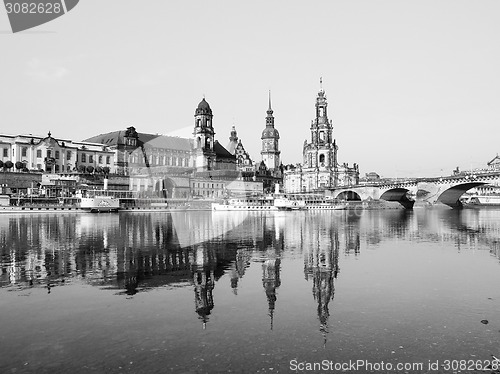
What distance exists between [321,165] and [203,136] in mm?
45096

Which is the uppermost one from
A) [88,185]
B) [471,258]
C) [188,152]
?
[188,152]

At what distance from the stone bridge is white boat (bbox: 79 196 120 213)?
253 ft

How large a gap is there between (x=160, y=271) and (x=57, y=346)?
32.1ft

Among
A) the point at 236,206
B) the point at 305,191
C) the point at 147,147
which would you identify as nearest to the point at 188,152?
the point at 147,147

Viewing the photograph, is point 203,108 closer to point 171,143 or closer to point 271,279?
point 171,143

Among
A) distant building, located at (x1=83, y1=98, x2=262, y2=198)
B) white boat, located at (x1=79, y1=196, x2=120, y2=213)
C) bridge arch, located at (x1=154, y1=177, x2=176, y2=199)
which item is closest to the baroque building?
distant building, located at (x1=83, y1=98, x2=262, y2=198)

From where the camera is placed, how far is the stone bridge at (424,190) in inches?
3962

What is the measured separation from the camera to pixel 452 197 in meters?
119

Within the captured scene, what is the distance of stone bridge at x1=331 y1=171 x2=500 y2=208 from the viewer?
330 ft

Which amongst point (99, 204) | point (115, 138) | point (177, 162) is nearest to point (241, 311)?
point (99, 204)

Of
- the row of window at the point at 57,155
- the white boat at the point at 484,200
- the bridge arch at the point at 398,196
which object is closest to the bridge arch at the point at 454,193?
the bridge arch at the point at 398,196

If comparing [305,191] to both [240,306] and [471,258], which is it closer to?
[471,258]

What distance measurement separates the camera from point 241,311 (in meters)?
14.0

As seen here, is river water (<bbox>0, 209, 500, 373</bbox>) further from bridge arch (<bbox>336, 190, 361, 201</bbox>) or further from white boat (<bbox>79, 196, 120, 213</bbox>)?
bridge arch (<bbox>336, 190, 361, 201</bbox>)
